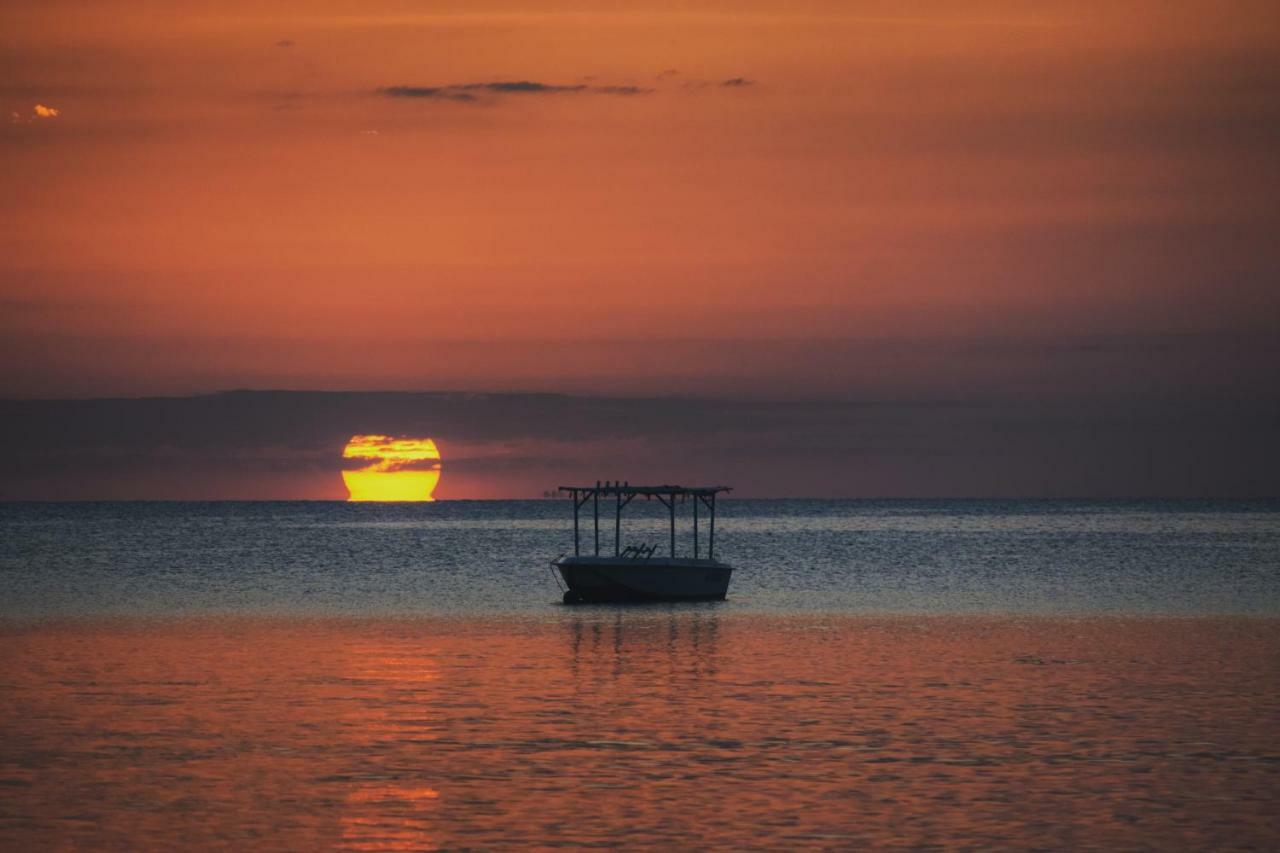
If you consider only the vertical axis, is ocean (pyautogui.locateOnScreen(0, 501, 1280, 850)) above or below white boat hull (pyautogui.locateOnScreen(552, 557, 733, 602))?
below

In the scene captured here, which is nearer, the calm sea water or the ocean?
the ocean

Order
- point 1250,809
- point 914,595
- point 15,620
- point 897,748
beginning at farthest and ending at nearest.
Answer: point 914,595
point 15,620
point 897,748
point 1250,809

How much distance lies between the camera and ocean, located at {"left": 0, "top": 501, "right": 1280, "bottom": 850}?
24125 millimetres

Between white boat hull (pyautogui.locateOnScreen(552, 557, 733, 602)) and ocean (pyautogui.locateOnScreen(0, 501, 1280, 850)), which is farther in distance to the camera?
white boat hull (pyautogui.locateOnScreen(552, 557, 733, 602))

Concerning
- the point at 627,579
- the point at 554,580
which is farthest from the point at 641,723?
the point at 554,580

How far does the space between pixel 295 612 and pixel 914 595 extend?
1091 inches

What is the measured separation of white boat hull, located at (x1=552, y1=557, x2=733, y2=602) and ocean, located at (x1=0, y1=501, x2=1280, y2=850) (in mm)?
1419

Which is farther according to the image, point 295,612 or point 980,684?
point 295,612

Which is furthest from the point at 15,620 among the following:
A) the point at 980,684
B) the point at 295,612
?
the point at 980,684

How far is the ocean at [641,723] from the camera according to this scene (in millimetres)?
24125

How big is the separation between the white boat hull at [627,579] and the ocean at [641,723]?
4.66 ft

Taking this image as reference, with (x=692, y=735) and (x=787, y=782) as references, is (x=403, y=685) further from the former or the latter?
(x=787, y=782)

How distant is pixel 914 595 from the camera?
249 ft

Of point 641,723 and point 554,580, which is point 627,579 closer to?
point 554,580
